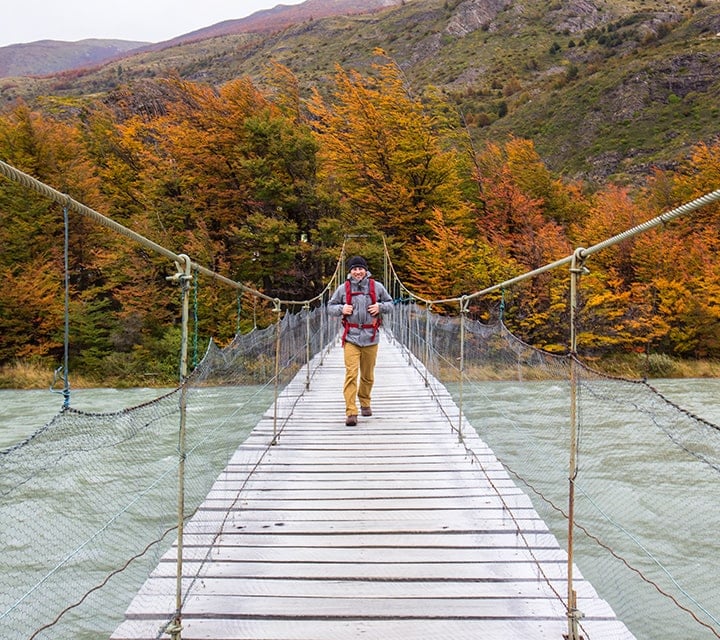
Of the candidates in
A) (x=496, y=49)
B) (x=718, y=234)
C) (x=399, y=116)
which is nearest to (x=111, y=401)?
(x=399, y=116)

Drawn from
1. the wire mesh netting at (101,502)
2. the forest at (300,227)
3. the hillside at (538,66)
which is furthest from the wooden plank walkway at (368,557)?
the hillside at (538,66)

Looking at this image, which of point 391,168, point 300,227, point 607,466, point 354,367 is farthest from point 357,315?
point 391,168

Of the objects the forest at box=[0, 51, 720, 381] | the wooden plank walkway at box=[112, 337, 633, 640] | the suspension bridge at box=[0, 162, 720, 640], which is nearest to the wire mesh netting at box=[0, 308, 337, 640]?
the suspension bridge at box=[0, 162, 720, 640]

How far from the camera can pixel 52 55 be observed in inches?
4038

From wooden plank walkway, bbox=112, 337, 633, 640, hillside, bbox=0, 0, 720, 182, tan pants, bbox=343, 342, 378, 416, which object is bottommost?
wooden plank walkway, bbox=112, 337, 633, 640

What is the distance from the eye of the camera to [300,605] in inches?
71.4

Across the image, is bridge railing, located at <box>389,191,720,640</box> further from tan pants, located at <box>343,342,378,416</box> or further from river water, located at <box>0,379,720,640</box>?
tan pants, located at <box>343,342,378,416</box>

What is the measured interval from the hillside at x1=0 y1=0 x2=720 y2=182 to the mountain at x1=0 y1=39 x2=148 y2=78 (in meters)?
33.5

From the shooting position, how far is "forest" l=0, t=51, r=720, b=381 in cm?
1378

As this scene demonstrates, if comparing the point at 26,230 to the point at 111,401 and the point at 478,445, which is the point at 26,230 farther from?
the point at 478,445

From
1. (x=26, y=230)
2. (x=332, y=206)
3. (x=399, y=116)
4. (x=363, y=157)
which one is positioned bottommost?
(x=26, y=230)

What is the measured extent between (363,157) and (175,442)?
13.0 metres

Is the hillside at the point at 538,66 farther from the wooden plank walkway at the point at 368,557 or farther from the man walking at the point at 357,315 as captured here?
the wooden plank walkway at the point at 368,557

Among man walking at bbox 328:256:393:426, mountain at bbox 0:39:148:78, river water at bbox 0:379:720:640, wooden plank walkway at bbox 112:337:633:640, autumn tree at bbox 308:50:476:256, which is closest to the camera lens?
wooden plank walkway at bbox 112:337:633:640
